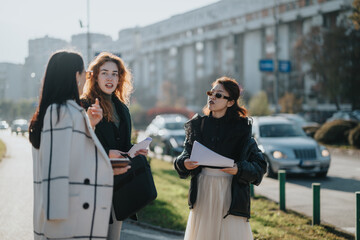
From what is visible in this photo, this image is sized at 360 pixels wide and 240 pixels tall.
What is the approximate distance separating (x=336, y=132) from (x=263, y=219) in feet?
55.5

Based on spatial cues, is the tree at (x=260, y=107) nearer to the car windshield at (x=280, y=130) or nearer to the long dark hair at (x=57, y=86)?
the car windshield at (x=280, y=130)

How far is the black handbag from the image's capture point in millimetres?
3338

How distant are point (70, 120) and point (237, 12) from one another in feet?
233

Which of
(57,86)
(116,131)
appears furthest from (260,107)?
(57,86)

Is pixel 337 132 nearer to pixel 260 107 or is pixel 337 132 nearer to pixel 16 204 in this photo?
pixel 260 107

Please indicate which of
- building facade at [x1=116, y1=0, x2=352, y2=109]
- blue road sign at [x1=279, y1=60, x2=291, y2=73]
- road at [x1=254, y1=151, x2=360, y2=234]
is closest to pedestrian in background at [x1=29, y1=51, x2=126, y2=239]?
road at [x1=254, y1=151, x2=360, y2=234]

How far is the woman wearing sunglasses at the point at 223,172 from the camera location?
3693mm

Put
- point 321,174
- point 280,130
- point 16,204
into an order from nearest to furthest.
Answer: point 16,204 → point 321,174 → point 280,130

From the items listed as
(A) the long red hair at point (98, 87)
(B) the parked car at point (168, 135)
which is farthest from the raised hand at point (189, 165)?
(B) the parked car at point (168, 135)

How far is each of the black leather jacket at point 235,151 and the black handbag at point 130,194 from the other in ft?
1.80

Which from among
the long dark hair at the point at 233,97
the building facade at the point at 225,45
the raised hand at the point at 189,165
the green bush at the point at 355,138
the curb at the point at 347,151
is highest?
the building facade at the point at 225,45

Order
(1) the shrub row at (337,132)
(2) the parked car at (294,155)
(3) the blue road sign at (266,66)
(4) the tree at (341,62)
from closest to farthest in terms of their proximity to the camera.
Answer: (2) the parked car at (294,155) < (1) the shrub row at (337,132) < (3) the blue road sign at (266,66) < (4) the tree at (341,62)

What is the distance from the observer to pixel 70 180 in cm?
283

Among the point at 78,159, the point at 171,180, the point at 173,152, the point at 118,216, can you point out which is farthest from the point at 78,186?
the point at 173,152
